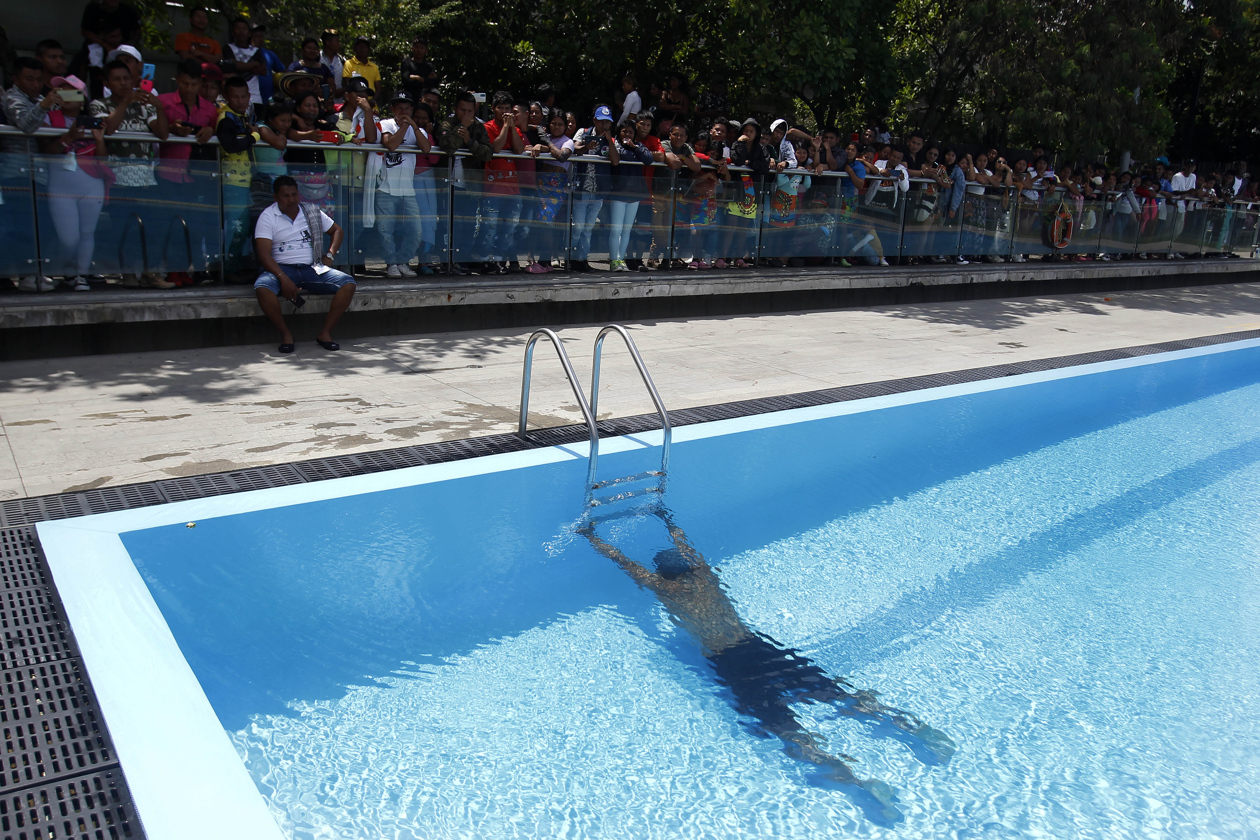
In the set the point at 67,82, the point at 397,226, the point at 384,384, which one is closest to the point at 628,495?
the point at 384,384

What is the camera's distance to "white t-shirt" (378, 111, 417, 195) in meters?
8.93

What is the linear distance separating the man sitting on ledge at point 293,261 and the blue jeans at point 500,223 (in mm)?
1676

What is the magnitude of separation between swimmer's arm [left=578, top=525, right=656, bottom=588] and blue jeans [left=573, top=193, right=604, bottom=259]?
5567 millimetres

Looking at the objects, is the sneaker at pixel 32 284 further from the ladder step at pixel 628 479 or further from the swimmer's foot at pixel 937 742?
the swimmer's foot at pixel 937 742

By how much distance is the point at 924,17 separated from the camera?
58.8 ft

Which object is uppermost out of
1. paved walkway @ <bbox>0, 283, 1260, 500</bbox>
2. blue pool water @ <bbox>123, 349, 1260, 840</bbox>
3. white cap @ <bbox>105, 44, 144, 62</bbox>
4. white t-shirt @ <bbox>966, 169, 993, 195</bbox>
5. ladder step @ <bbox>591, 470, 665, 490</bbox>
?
Answer: white cap @ <bbox>105, 44, 144, 62</bbox>

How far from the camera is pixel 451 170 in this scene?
9281 mm

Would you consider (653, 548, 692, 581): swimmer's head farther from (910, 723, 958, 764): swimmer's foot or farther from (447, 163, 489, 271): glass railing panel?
(447, 163, 489, 271): glass railing panel

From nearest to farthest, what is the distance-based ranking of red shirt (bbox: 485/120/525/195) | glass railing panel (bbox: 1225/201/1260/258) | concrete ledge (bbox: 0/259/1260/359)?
1. concrete ledge (bbox: 0/259/1260/359)
2. red shirt (bbox: 485/120/525/195)
3. glass railing panel (bbox: 1225/201/1260/258)

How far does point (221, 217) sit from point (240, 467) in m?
3.41

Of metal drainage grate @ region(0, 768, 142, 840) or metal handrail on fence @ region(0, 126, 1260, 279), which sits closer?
metal drainage grate @ region(0, 768, 142, 840)

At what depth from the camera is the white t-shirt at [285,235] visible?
7.95 m

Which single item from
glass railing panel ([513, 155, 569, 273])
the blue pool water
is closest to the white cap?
glass railing panel ([513, 155, 569, 273])

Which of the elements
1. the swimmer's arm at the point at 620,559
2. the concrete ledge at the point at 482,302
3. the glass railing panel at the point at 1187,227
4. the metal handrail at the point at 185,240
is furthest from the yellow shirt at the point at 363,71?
the glass railing panel at the point at 1187,227
